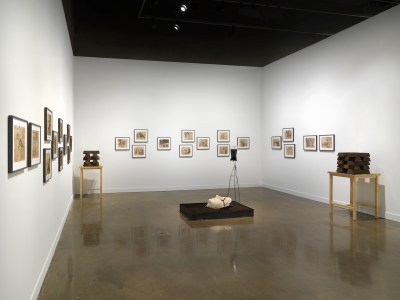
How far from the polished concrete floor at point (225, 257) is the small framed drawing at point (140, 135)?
175 inches

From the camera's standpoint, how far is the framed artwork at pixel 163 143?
541 inches

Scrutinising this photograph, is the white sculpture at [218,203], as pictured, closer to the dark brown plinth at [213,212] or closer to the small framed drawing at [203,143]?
the dark brown plinth at [213,212]

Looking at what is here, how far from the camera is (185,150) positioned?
1405 cm

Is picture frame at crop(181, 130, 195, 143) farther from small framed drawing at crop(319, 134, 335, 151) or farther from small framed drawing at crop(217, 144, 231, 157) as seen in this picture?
small framed drawing at crop(319, 134, 335, 151)

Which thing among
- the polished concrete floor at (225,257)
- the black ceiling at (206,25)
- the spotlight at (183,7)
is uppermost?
the black ceiling at (206,25)

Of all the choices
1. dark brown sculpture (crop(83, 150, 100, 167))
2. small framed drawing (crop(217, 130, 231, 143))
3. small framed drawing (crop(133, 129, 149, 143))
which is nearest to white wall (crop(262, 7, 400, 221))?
small framed drawing (crop(217, 130, 231, 143))

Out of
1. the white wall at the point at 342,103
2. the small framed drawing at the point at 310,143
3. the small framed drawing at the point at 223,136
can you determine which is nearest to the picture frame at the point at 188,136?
the small framed drawing at the point at 223,136

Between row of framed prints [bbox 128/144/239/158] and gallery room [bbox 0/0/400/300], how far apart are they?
2.4 inches

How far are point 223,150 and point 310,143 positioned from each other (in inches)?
158

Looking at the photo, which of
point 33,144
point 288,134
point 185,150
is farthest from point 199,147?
point 33,144

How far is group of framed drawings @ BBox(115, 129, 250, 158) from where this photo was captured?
13.4 meters

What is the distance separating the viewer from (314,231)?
7496 mm

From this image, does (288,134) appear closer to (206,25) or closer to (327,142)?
(327,142)

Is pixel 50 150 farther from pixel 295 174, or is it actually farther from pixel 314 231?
pixel 295 174
